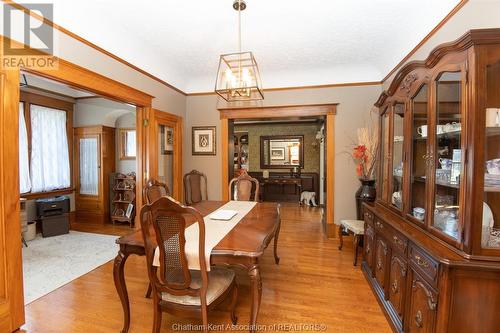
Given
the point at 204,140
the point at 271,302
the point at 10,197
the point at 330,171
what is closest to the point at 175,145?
the point at 204,140

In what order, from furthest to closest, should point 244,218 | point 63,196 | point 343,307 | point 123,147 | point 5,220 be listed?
point 123,147 < point 63,196 < point 244,218 < point 343,307 < point 5,220

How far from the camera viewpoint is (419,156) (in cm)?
194

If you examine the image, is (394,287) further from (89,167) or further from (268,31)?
(89,167)

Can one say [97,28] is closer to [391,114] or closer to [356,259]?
[391,114]

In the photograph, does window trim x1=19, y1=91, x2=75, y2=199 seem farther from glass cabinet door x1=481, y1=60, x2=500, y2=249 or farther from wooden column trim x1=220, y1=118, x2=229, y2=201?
glass cabinet door x1=481, y1=60, x2=500, y2=249

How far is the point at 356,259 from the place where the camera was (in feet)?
9.88

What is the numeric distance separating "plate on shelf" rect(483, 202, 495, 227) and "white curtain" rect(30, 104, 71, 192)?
585 cm

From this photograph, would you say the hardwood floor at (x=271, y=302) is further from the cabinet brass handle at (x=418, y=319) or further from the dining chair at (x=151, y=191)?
the dining chair at (x=151, y=191)

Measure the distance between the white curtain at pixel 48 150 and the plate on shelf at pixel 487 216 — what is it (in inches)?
230

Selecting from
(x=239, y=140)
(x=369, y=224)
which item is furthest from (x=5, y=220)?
(x=239, y=140)

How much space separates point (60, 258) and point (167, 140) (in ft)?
7.25

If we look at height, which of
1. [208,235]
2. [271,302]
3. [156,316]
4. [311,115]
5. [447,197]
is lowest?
[271,302]

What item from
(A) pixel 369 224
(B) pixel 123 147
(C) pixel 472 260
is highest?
(B) pixel 123 147

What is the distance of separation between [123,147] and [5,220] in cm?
356
